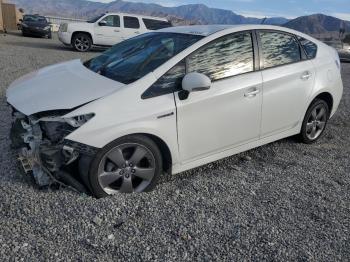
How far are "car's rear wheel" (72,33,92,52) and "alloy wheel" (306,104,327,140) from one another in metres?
13.6

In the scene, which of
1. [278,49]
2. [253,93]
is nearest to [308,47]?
[278,49]

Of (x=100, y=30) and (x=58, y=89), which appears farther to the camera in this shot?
(x=100, y=30)

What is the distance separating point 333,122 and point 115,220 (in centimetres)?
498

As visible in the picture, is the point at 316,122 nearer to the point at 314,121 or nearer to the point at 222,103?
the point at 314,121

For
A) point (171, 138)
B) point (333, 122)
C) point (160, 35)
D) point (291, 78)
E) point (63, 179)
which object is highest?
point (160, 35)

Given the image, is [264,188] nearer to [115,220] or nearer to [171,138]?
[171,138]

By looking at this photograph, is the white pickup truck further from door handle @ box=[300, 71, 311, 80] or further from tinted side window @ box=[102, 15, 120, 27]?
door handle @ box=[300, 71, 311, 80]

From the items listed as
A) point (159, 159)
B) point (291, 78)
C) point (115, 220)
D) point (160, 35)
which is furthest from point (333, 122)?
point (115, 220)

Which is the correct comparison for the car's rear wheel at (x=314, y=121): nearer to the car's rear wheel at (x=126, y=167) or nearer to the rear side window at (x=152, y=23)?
the car's rear wheel at (x=126, y=167)

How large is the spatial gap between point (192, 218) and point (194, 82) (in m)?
1.25

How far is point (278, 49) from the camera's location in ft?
15.6

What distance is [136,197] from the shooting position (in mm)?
3592

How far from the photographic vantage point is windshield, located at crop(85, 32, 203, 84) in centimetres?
392

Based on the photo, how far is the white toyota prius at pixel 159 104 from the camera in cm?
342
